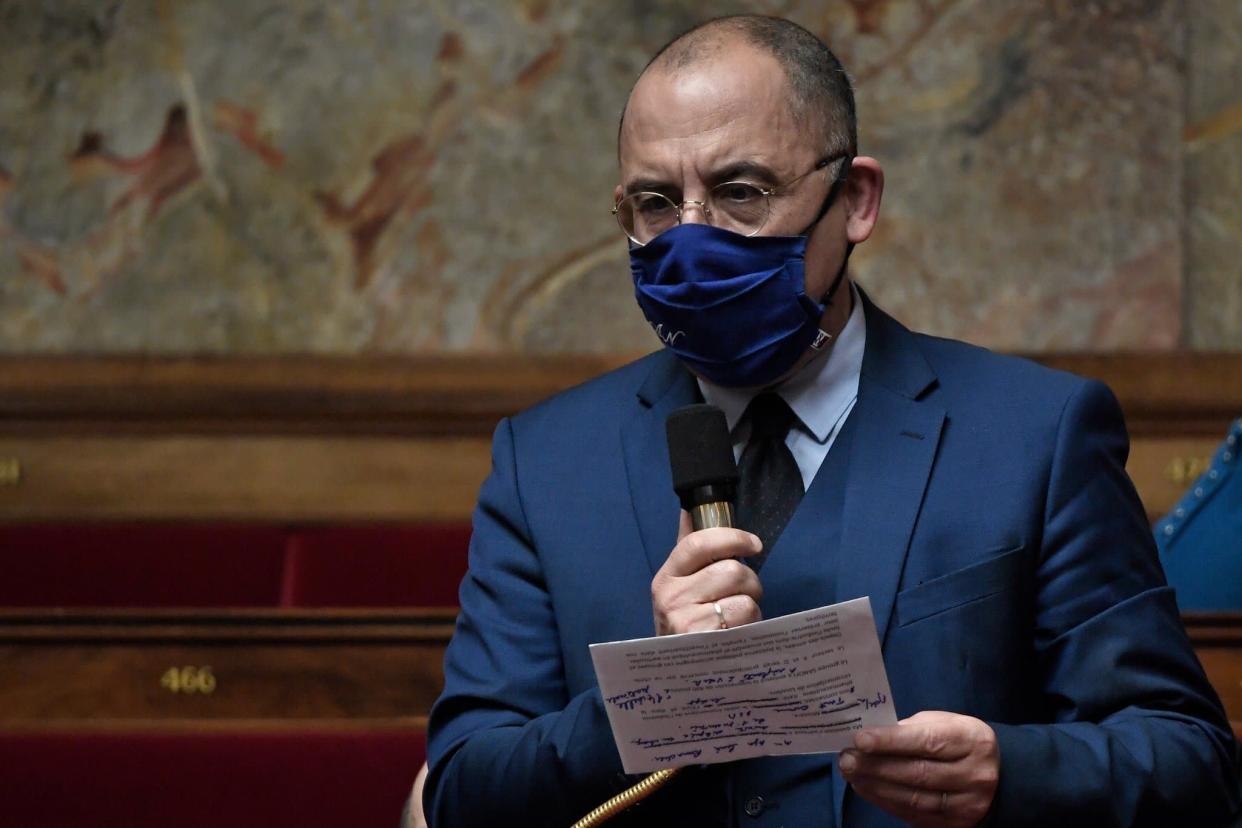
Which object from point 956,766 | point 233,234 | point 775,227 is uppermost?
point 233,234

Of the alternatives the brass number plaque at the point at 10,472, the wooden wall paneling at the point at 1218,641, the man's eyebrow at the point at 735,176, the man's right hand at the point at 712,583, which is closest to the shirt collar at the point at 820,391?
the man's eyebrow at the point at 735,176

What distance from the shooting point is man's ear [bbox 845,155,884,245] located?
2094mm

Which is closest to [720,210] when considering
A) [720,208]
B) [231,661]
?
[720,208]

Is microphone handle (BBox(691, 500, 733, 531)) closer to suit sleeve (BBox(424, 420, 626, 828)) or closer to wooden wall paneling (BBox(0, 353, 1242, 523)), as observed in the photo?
suit sleeve (BBox(424, 420, 626, 828))

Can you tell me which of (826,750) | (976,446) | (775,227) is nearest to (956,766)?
(826,750)

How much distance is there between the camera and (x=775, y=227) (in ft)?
6.47

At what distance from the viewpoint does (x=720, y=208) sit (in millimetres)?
1966

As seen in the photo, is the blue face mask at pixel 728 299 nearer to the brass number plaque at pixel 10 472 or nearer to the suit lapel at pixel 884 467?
the suit lapel at pixel 884 467

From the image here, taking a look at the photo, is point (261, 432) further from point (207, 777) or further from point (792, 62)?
point (792, 62)

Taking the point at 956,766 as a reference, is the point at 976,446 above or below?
above

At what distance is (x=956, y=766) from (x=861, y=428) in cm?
48

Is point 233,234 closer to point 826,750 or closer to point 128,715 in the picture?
point 128,715

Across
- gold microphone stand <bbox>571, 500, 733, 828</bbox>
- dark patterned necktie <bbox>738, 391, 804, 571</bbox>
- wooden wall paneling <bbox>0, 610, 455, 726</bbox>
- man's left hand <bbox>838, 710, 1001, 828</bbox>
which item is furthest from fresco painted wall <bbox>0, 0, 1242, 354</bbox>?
man's left hand <bbox>838, 710, 1001, 828</bbox>

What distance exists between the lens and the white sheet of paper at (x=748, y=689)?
1543 millimetres
